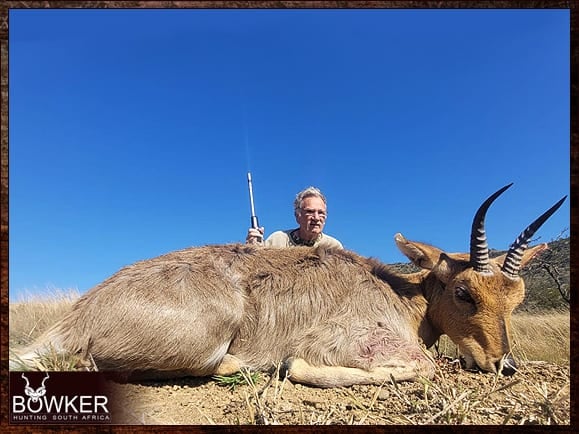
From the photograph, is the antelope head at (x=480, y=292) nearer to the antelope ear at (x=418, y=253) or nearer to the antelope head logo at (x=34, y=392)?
the antelope ear at (x=418, y=253)

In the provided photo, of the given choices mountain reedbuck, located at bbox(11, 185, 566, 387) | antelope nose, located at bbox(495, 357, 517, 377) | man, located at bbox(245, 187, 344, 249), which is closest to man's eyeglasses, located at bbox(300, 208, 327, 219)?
man, located at bbox(245, 187, 344, 249)

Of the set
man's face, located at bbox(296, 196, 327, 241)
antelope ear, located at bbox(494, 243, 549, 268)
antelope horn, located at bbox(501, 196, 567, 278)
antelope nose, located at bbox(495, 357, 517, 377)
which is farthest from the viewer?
man's face, located at bbox(296, 196, 327, 241)

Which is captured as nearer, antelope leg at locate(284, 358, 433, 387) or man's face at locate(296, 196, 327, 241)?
antelope leg at locate(284, 358, 433, 387)

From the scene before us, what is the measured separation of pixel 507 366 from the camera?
409 cm

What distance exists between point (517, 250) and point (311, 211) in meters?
2.45

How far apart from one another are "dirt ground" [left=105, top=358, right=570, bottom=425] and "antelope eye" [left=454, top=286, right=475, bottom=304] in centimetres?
61

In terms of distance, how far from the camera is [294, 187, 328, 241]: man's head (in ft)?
19.5

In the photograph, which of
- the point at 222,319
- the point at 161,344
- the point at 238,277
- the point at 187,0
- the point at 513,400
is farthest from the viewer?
the point at 238,277

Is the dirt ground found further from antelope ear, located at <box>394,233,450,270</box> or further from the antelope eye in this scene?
antelope ear, located at <box>394,233,450,270</box>

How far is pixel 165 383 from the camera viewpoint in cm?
405

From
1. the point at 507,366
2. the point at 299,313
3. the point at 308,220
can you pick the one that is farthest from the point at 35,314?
the point at 507,366

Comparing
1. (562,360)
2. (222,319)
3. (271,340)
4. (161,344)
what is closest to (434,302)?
(562,360)

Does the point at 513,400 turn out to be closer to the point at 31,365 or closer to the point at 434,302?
the point at 434,302

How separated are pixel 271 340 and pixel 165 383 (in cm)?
93
